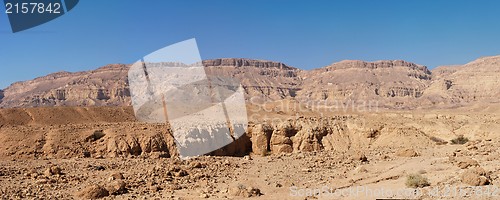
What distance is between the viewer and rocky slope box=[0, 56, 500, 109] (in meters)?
110

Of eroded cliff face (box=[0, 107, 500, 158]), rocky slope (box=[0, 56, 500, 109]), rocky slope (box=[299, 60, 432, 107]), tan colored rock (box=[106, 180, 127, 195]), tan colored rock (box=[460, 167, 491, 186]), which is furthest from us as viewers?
rocky slope (box=[299, 60, 432, 107])

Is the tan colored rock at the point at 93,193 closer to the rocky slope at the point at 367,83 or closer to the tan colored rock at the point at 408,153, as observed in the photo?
the tan colored rock at the point at 408,153

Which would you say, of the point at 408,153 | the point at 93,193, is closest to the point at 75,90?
the point at 408,153

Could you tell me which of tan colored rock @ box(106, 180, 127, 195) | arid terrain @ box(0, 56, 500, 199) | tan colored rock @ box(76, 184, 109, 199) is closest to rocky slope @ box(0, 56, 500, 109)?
arid terrain @ box(0, 56, 500, 199)

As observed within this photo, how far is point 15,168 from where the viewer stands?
16125 mm

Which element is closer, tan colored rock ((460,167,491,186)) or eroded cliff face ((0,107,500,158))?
tan colored rock ((460,167,491,186))

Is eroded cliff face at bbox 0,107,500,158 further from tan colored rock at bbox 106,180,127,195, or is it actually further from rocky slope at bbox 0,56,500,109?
rocky slope at bbox 0,56,500,109

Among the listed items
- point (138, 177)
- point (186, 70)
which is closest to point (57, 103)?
point (186, 70)

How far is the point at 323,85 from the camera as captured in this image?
141625 millimetres

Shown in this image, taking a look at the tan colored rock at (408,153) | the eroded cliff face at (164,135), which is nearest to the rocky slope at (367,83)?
the eroded cliff face at (164,135)

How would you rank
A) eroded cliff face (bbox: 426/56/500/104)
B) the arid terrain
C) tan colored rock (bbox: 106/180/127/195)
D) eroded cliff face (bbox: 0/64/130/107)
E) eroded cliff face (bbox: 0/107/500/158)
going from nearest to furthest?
1. the arid terrain
2. tan colored rock (bbox: 106/180/127/195)
3. eroded cliff face (bbox: 0/107/500/158)
4. eroded cliff face (bbox: 0/64/130/107)
5. eroded cliff face (bbox: 426/56/500/104)

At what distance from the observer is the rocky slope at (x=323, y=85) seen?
110 meters

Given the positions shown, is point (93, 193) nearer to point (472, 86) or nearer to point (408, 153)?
point (408, 153)

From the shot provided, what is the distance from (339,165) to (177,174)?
7.21 metres
